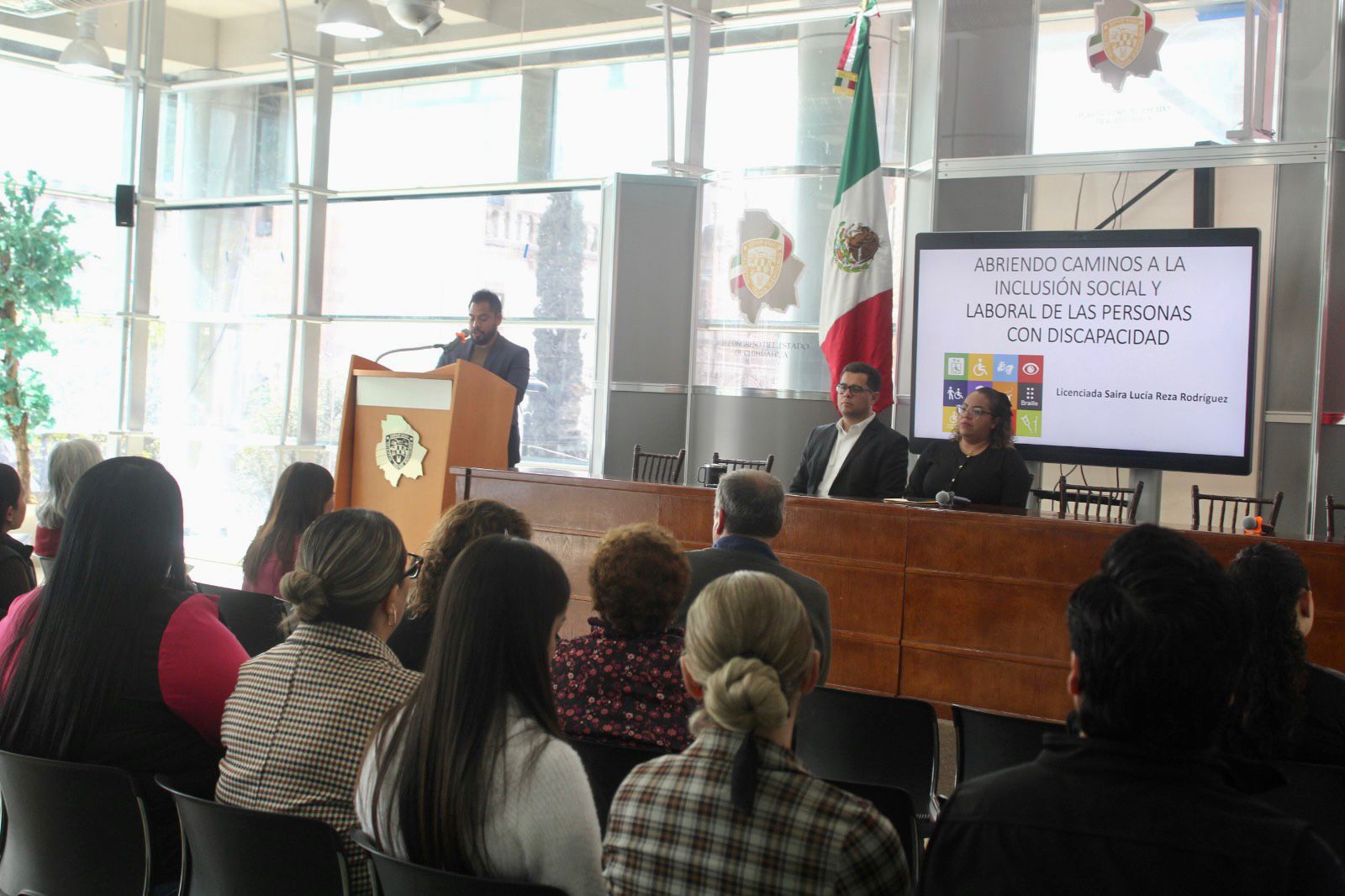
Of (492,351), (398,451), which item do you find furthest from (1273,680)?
(492,351)

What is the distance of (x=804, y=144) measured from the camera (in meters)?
7.27

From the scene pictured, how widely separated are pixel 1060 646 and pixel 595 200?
5200 mm

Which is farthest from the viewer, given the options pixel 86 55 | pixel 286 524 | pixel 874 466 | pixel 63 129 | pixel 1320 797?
pixel 63 129

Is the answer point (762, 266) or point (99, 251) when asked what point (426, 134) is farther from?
point (762, 266)

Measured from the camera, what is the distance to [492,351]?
6488 millimetres

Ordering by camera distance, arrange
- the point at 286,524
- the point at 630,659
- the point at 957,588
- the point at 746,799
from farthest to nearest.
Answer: the point at 957,588
the point at 286,524
the point at 630,659
the point at 746,799

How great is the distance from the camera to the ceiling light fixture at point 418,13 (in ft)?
25.1

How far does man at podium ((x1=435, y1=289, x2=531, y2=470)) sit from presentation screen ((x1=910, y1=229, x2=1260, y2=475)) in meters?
2.15

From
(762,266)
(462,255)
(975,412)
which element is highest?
(462,255)

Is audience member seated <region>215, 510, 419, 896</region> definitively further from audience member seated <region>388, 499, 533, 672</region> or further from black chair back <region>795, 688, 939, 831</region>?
black chair back <region>795, 688, 939, 831</region>

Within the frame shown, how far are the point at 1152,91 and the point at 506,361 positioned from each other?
3789 millimetres

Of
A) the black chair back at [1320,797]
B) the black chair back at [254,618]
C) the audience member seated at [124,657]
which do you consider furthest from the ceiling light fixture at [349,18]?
the black chair back at [1320,797]

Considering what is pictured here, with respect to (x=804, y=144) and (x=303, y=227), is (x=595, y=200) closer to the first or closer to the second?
(x=804, y=144)

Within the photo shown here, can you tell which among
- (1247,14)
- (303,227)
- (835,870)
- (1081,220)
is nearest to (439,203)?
(303,227)
